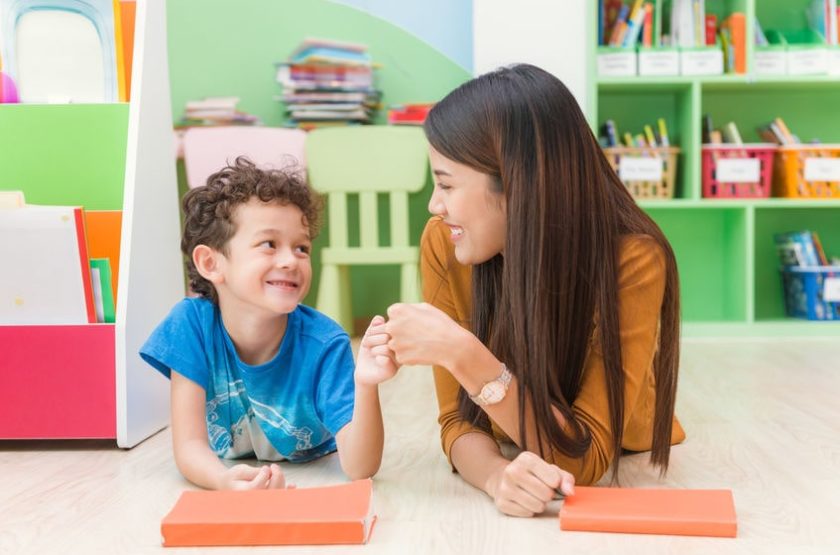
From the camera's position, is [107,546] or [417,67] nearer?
[107,546]

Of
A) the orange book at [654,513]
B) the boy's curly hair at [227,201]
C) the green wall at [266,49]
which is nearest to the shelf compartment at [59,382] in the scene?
the boy's curly hair at [227,201]

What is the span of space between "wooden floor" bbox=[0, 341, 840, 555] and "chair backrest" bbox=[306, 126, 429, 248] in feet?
3.55

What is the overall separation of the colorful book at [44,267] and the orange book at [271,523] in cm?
63

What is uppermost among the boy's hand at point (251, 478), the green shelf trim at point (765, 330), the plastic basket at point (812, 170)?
the plastic basket at point (812, 170)

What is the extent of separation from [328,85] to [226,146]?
44cm

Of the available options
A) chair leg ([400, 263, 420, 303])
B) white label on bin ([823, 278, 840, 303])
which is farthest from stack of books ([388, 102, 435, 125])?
white label on bin ([823, 278, 840, 303])

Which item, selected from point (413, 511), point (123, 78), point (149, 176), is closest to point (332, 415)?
point (413, 511)

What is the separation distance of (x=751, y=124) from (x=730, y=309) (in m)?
0.71

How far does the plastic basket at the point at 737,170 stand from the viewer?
2.96 meters

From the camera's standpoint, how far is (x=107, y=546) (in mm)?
1062

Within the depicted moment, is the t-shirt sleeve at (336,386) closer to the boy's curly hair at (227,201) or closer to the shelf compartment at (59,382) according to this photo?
the boy's curly hair at (227,201)

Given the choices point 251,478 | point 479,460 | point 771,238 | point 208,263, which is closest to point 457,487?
point 479,460

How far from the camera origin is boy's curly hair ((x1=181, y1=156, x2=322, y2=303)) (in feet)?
4.46

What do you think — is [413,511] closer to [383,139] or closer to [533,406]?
[533,406]
